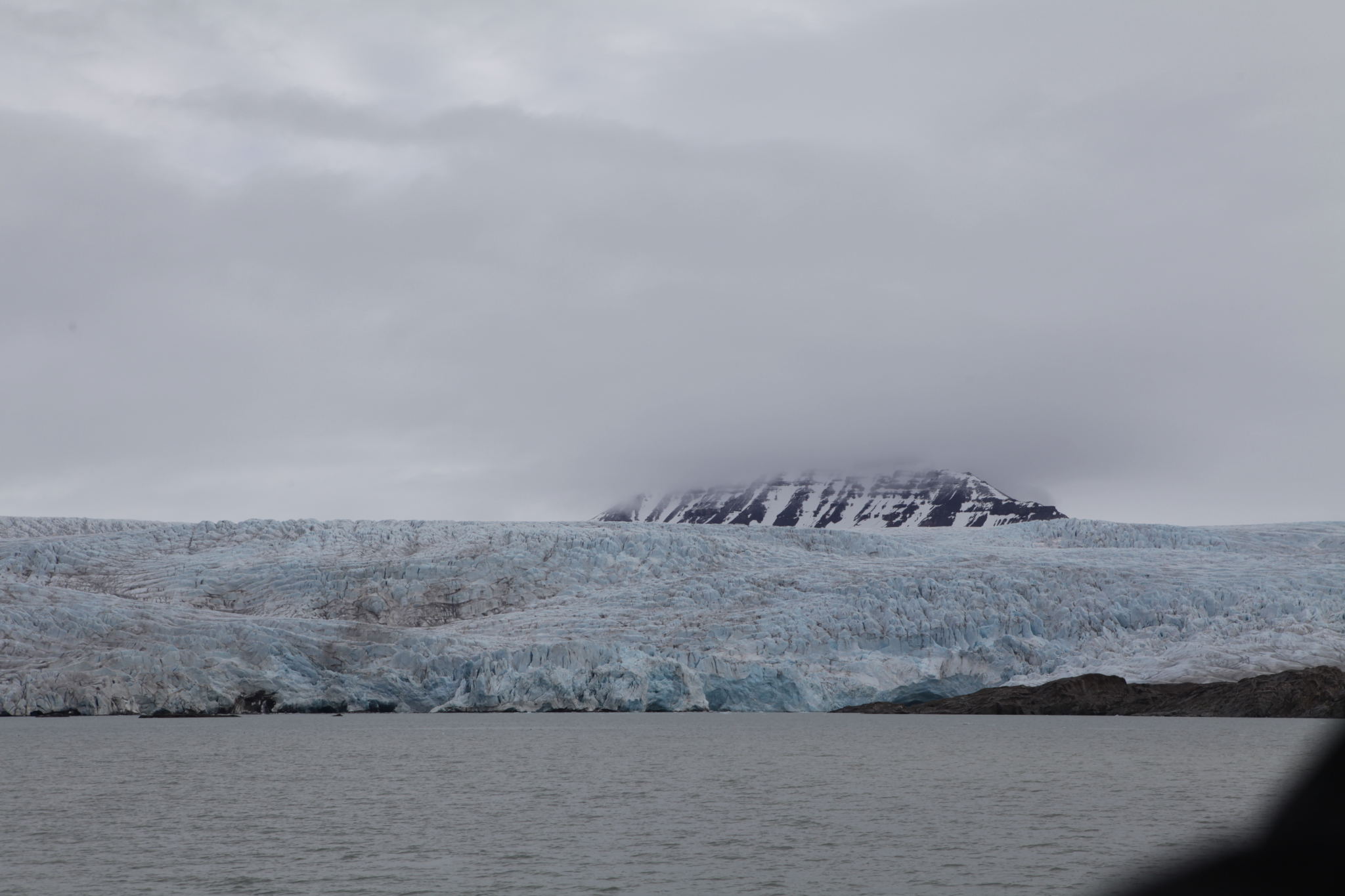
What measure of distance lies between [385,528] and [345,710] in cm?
1626

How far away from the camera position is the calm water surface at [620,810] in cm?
A: 1627

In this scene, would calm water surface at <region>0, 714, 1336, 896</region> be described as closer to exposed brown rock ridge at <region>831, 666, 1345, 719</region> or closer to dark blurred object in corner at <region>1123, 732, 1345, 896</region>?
exposed brown rock ridge at <region>831, 666, 1345, 719</region>

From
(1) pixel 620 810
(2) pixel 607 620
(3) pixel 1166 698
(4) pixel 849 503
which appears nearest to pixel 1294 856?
(1) pixel 620 810

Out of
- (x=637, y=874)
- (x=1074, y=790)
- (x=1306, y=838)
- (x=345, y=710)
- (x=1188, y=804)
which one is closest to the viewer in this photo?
(x=1306, y=838)

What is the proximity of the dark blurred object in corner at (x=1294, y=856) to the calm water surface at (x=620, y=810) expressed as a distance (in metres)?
6.02

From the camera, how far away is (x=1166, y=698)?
162ft

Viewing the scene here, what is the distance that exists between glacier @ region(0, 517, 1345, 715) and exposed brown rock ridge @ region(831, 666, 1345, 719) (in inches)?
22.0

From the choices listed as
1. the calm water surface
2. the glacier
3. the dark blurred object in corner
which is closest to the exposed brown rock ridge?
the glacier

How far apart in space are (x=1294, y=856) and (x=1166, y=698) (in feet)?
173

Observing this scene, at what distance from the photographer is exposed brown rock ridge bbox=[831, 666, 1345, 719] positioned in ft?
152

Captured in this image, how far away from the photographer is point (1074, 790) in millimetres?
26469

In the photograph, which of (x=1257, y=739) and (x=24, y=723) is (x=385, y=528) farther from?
(x=1257, y=739)

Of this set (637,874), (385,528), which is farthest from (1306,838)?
(385,528)

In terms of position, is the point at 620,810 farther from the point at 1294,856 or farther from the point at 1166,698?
the point at 1166,698
